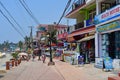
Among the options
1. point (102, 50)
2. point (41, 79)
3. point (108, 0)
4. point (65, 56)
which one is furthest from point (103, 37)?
point (65, 56)

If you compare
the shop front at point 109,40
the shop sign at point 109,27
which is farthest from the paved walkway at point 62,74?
the shop sign at point 109,27

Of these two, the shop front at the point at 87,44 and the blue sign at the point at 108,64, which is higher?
the shop front at the point at 87,44

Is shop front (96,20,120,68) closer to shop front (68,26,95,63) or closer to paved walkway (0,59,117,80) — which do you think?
paved walkway (0,59,117,80)

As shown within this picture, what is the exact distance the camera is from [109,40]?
2528 centimetres

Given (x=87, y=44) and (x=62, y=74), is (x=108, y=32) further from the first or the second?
(x=87, y=44)

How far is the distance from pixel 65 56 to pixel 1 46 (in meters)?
145

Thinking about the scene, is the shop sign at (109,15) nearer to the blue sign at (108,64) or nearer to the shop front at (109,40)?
the shop front at (109,40)

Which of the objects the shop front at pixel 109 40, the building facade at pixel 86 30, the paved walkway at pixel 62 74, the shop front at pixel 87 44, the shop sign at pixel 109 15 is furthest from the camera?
the building facade at pixel 86 30

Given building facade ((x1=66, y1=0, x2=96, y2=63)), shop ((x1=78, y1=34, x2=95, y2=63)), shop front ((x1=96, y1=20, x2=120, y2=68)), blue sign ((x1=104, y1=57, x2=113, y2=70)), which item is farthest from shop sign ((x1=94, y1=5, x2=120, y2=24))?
shop ((x1=78, y1=34, x2=95, y2=63))

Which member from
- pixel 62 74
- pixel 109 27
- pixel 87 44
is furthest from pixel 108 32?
pixel 87 44

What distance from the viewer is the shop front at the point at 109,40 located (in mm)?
22955

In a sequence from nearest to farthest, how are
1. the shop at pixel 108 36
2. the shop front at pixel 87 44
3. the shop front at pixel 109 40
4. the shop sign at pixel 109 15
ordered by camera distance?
the shop sign at pixel 109 15 < the shop at pixel 108 36 < the shop front at pixel 109 40 < the shop front at pixel 87 44

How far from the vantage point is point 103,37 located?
26.1 m

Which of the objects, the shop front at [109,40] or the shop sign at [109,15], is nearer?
the shop sign at [109,15]
